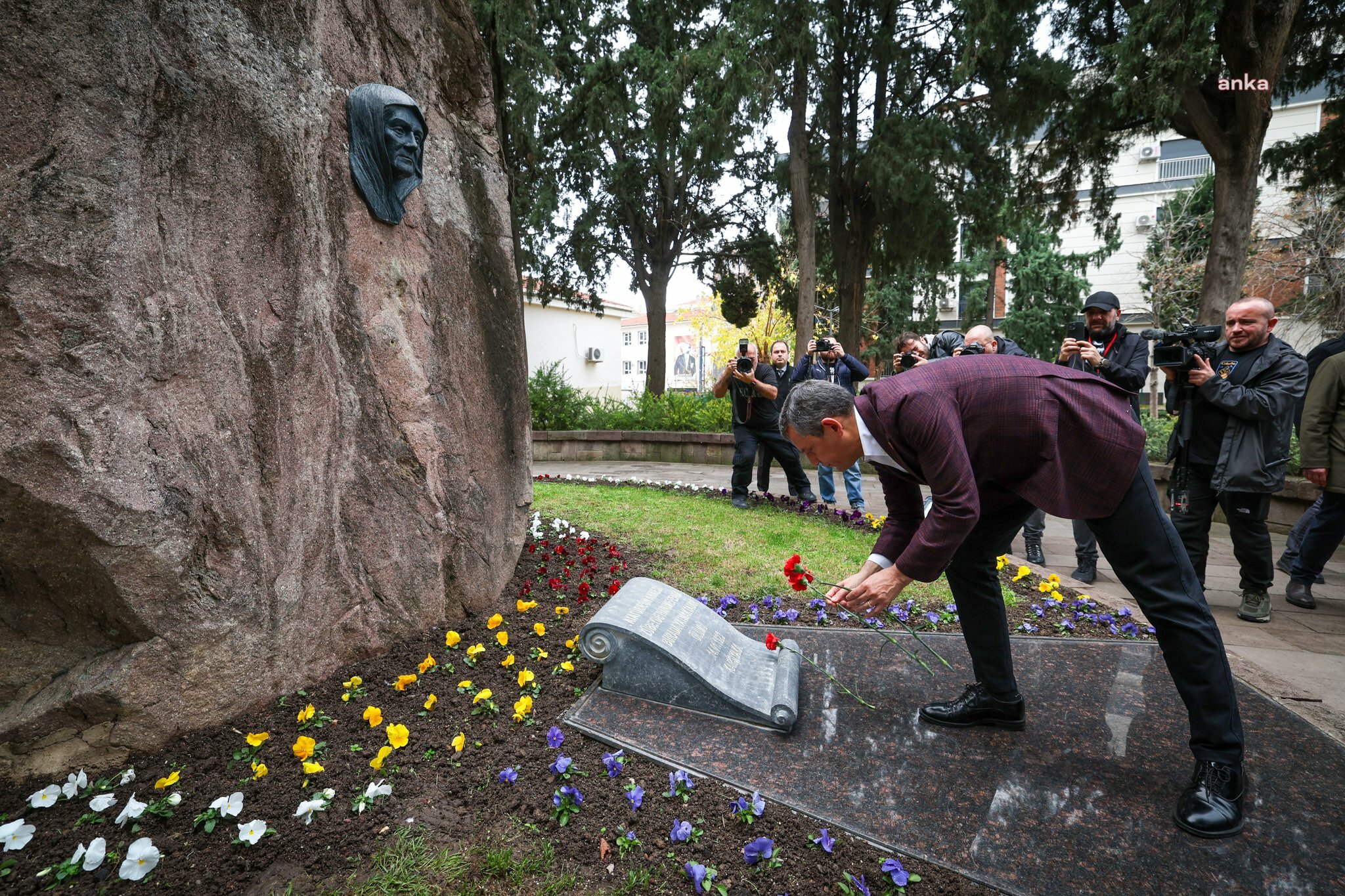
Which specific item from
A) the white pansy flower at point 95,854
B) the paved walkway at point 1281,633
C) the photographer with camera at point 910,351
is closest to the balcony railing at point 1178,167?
the paved walkway at point 1281,633

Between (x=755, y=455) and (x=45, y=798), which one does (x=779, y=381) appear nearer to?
(x=755, y=455)

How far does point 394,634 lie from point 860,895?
6.87ft

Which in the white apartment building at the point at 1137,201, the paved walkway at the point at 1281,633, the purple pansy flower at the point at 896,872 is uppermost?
the white apartment building at the point at 1137,201

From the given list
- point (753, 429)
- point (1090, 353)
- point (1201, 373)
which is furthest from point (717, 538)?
point (1201, 373)

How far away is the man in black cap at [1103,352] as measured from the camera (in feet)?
14.1

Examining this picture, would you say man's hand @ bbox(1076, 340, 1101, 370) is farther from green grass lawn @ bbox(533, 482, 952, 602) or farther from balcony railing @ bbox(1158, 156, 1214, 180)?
balcony railing @ bbox(1158, 156, 1214, 180)

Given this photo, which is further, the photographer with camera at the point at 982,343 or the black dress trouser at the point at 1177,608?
the photographer with camera at the point at 982,343

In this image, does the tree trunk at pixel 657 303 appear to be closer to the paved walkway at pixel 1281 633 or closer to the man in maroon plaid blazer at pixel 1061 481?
the paved walkway at pixel 1281 633

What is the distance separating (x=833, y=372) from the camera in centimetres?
680

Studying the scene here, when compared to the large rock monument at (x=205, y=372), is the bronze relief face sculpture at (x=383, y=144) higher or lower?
higher

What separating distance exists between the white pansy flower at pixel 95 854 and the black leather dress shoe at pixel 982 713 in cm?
259

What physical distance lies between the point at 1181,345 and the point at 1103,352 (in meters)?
0.72

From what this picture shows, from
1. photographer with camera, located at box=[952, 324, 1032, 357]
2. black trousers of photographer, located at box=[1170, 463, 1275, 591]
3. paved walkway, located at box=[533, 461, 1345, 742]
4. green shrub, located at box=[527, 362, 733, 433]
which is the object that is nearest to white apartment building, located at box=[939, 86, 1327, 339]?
green shrub, located at box=[527, 362, 733, 433]

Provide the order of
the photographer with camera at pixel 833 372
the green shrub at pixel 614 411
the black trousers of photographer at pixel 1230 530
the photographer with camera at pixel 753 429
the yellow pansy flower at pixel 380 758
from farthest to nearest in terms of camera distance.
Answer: the green shrub at pixel 614 411 → the photographer with camera at pixel 753 429 → the photographer with camera at pixel 833 372 → the black trousers of photographer at pixel 1230 530 → the yellow pansy flower at pixel 380 758
